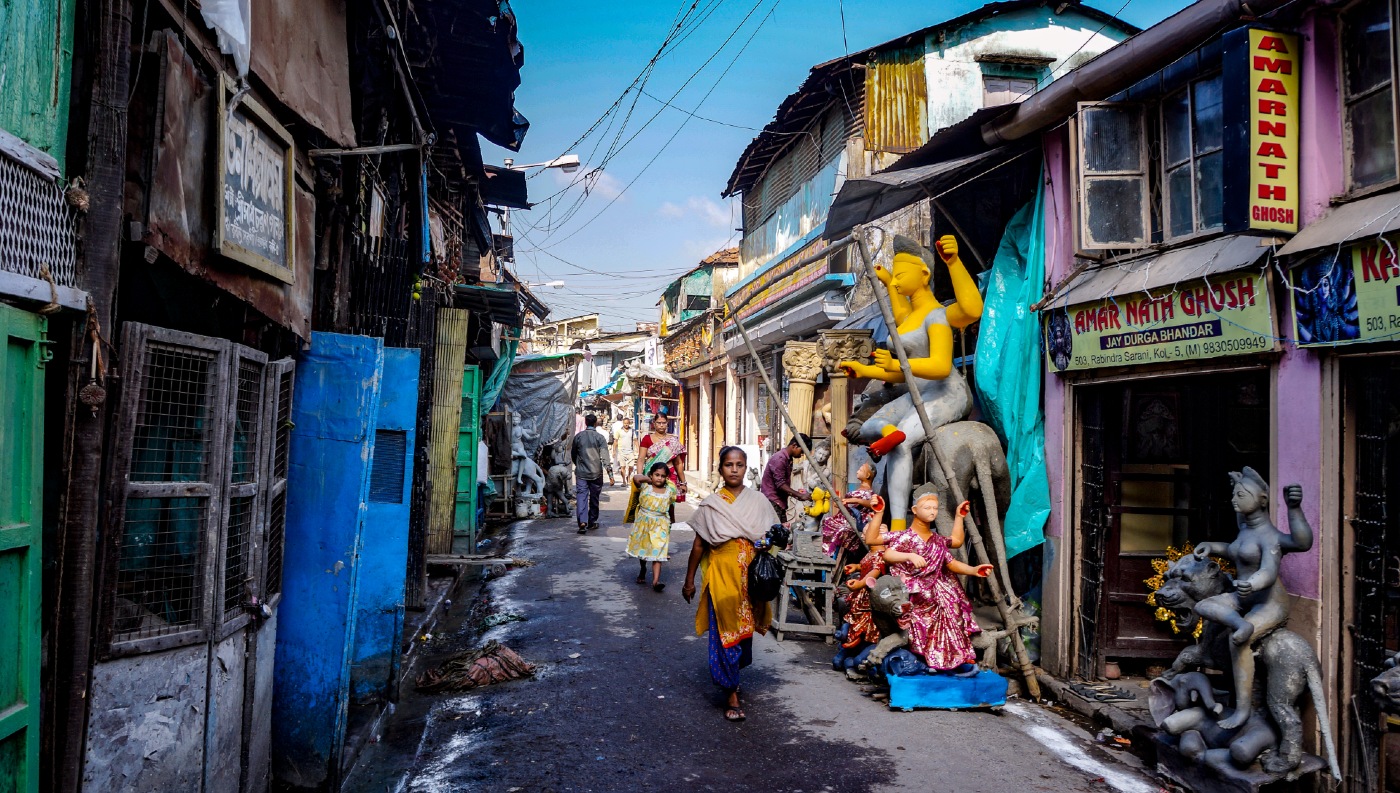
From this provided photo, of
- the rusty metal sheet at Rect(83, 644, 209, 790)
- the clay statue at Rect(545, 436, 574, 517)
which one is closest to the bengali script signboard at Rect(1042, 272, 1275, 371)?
the rusty metal sheet at Rect(83, 644, 209, 790)

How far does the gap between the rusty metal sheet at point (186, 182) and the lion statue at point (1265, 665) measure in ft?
17.9

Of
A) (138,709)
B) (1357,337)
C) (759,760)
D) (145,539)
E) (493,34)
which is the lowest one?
(759,760)

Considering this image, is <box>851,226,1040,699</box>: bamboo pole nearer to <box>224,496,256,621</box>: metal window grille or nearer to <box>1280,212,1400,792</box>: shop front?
<box>1280,212,1400,792</box>: shop front

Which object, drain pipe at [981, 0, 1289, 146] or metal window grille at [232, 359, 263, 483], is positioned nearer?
metal window grille at [232, 359, 263, 483]

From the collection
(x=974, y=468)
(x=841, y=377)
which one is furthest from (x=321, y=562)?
(x=841, y=377)

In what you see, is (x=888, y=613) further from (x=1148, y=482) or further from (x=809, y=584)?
(x=1148, y=482)

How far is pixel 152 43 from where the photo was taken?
3309mm

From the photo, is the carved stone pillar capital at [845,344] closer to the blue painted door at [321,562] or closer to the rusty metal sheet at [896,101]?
the rusty metal sheet at [896,101]

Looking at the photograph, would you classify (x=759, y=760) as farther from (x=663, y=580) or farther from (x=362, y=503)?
(x=663, y=580)

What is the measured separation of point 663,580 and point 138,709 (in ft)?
26.4

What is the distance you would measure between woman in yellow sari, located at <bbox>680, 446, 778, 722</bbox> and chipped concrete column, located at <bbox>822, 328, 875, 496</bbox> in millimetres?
3760

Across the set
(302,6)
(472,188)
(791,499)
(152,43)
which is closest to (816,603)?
(791,499)

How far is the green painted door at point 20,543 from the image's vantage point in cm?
258

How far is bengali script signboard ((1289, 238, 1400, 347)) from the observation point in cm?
436
